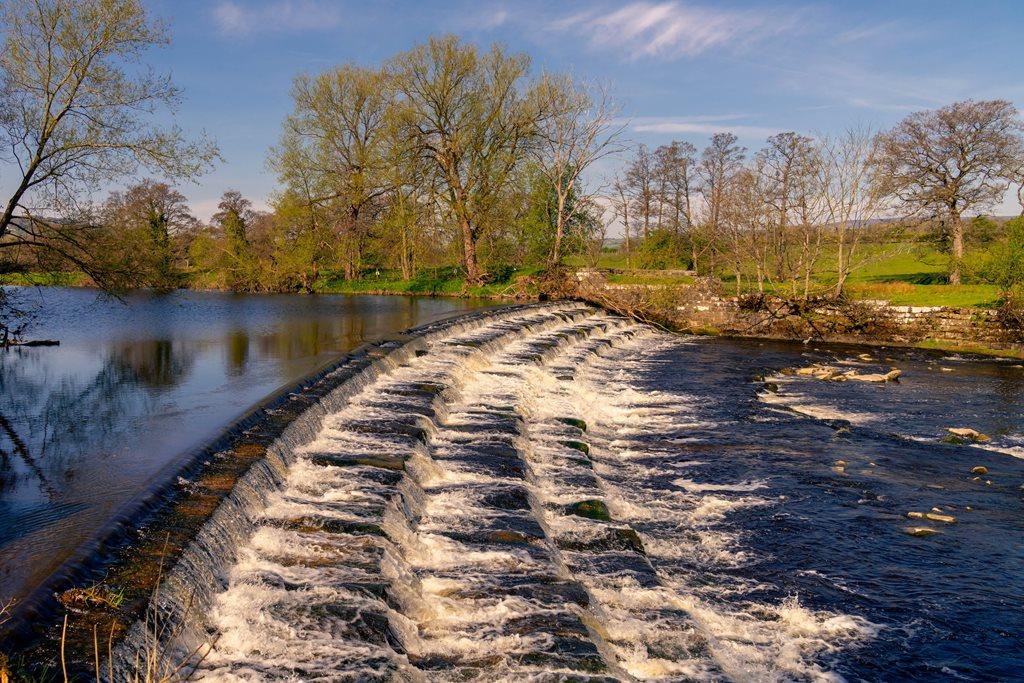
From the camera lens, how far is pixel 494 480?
705 centimetres

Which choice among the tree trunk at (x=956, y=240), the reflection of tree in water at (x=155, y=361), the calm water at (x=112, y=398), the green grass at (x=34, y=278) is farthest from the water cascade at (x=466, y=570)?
the tree trunk at (x=956, y=240)

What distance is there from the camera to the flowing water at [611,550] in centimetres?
431

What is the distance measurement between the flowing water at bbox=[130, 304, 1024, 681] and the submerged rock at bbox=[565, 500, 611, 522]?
5cm

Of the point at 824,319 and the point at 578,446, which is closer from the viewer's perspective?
the point at 578,446

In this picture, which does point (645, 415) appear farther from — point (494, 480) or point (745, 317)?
point (745, 317)

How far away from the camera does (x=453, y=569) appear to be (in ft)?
17.1

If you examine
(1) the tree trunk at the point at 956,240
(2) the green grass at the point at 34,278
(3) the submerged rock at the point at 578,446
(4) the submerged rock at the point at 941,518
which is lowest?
(4) the submerged rock at the point at 941,518

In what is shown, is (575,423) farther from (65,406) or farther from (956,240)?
(956,240)

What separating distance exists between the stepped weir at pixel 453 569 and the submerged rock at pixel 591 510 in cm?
2

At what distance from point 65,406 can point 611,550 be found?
8.04m

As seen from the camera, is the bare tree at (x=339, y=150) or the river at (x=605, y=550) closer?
the river at (x=605, y=550)

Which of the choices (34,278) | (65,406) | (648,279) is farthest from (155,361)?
(648,279)

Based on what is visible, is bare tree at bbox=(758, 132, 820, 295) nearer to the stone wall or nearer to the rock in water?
the stone wall

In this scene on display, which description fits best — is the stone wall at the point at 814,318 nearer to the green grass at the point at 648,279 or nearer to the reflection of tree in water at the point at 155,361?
the green grass at the point at 648,279
